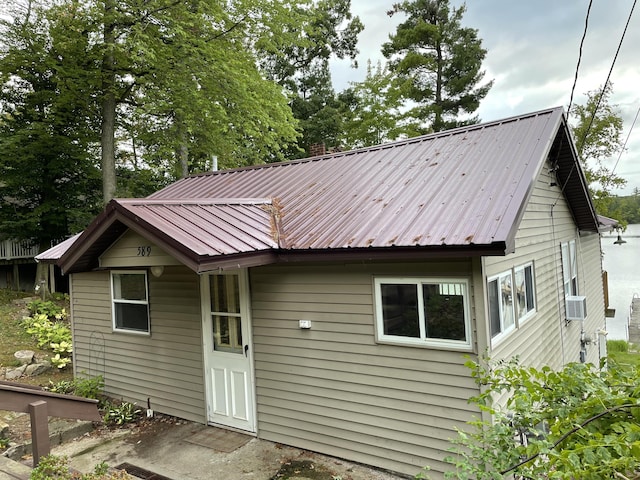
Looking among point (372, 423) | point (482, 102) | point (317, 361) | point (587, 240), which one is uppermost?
point (482, 102)

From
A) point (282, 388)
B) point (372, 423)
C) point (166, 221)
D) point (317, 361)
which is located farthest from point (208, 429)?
point (166, 221)

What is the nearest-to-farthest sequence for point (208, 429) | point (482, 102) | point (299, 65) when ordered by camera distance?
1. point (208, 429)
2. point (482, 102)
3. point (299, 65)

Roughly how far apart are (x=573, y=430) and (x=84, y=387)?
7.55 m

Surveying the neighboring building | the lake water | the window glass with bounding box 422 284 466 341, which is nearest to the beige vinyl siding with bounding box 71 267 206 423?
the window glass with bounding box 422 284 466 341

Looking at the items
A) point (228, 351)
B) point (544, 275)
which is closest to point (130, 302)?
point (228, 351)

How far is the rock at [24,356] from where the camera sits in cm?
924

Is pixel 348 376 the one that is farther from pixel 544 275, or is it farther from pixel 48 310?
pixel 48 310

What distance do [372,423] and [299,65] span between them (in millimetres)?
22879

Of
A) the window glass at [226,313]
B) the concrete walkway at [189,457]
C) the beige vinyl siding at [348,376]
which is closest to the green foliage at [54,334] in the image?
the concrete walkway at [189,457]

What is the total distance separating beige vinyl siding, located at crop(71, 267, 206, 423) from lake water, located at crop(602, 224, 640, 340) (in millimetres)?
17670

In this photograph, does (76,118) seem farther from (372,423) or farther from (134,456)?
(372,423)

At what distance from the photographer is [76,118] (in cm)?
1515

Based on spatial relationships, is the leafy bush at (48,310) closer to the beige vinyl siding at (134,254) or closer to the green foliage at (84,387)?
the green foliage at (84,387)

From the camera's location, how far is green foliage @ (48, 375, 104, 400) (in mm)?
7152
